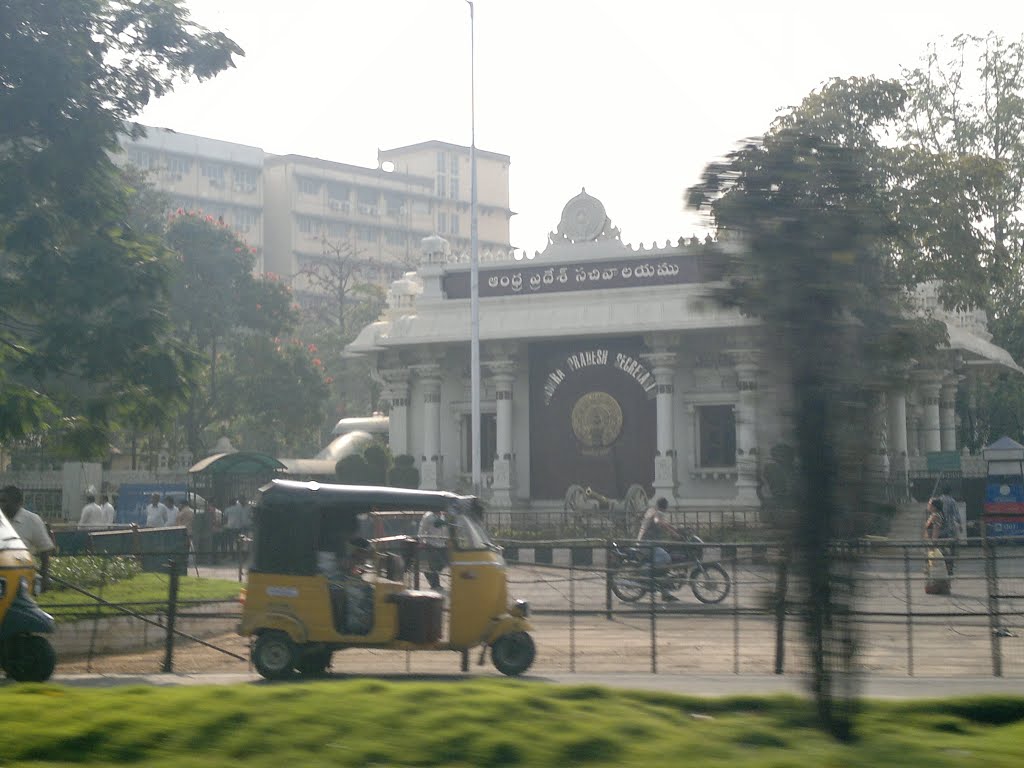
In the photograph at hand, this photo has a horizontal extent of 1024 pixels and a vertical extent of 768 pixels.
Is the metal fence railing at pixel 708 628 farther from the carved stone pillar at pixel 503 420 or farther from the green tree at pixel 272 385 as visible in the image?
the green tree at pixel 272 385

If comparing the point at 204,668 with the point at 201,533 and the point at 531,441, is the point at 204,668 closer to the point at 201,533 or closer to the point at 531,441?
the point at 201,533

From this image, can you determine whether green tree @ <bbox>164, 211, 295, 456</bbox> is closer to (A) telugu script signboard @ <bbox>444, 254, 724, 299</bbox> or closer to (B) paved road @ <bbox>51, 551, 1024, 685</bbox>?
(A) telugu script signboard @ <bbox>444, 254, 724, 299</bbox>

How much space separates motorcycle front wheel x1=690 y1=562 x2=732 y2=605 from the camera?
48.6 ft

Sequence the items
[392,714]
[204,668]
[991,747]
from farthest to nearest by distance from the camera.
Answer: [204,668]
[392,714]
[991,747]

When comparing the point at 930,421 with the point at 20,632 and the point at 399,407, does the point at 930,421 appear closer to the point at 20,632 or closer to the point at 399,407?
the point at 399,407

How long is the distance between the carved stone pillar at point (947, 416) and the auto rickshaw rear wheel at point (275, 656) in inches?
1142

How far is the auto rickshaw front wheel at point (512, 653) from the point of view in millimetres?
12219

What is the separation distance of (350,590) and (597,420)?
2169 cm

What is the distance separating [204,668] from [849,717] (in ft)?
29.5

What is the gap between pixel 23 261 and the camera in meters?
18.4

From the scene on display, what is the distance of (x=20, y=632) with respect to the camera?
1103 centimetres

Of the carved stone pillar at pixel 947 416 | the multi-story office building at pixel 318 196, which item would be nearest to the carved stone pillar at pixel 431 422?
the carved stone pillar at pixel 947 416

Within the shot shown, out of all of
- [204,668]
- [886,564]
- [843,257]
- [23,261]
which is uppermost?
[23,261]

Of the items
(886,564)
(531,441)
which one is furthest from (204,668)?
(531,441)
